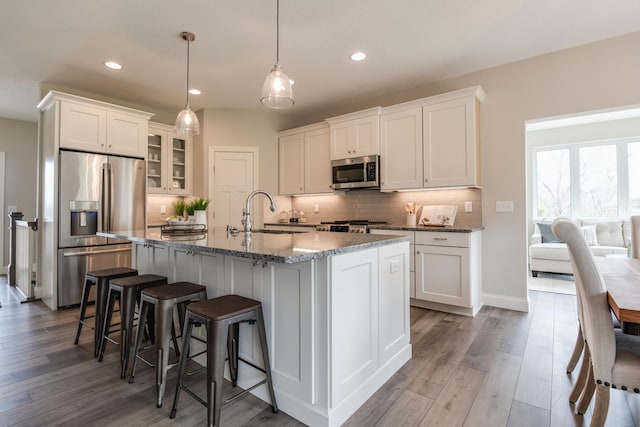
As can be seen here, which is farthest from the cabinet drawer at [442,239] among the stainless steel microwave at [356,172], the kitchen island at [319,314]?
the kitchen island at [319,314]

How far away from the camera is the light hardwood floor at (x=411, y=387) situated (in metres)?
1.68

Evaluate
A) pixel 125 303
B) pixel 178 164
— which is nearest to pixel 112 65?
pixel 178 164

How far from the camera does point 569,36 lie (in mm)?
2977

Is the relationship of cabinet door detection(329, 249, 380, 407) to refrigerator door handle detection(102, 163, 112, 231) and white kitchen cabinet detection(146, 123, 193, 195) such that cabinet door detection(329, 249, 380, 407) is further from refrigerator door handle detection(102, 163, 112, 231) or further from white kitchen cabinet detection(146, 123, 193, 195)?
white kitchen cabinet detection(146, 123, 193, 195)

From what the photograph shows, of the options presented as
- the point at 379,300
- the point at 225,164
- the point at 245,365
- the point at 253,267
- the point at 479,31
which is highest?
the point at 479,31

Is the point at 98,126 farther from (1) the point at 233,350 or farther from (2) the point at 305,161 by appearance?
(1) the point at 233,350

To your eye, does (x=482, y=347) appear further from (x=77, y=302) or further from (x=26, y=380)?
(x=77, y=302)

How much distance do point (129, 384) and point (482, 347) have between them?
252cm

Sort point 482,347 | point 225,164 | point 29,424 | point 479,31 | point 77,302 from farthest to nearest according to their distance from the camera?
point 225,164 < point 77,302 < point 479,31 < point 482,347 < point 29,424

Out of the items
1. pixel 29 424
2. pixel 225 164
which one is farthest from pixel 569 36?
pixel 29 424

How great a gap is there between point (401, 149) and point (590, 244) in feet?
12.5

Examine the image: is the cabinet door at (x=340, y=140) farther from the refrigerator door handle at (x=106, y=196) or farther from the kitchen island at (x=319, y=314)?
the refrigerator door handle at (x=106, y=196)

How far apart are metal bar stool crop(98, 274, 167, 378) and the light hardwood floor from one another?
0.50 feet

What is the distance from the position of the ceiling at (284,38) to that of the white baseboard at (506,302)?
2551 millimetres
